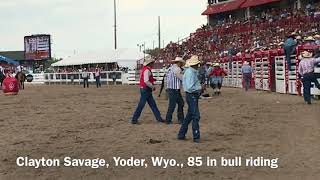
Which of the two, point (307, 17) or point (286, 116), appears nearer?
point (286, 116)

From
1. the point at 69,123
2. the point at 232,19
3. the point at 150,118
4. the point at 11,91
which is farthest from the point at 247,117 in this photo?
the point at 232,19

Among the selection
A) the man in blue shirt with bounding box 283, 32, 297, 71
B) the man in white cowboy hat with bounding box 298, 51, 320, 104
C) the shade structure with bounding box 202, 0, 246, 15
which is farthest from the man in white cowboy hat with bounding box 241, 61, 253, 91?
the shade structure with bounding box 202, 0, 246, 15

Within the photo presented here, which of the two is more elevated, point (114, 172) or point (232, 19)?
point (232, 19)

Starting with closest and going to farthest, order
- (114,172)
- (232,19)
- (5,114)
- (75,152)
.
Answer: (114,172)
(75,152)
(5,114)
(232,19)

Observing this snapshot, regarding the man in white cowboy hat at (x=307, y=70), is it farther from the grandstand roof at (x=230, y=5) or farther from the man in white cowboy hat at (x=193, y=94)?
the grandstand roof at (x=230, y=5)

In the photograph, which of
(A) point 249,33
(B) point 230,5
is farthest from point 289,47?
(B) point 230,5

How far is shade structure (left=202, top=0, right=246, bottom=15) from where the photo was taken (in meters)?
57.4

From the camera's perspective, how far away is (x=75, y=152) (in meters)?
9.05

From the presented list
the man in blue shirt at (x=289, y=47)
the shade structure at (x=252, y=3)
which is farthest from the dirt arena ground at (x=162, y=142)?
the shade structure at (x=252, y=3)

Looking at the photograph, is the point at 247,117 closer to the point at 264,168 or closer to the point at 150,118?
the point at 150,118

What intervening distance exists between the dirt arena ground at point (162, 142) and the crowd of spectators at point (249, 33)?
20.1 meters

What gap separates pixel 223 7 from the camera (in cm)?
6059

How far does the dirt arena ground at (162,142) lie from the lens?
7613mm

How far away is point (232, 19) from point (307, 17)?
1881cm
